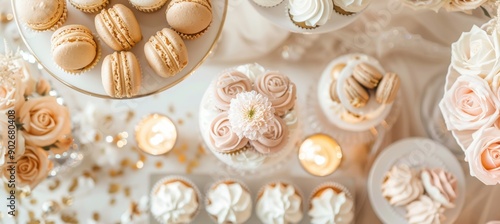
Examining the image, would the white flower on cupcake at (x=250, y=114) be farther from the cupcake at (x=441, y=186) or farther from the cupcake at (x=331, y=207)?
the cupcake at (x=441, y=186)

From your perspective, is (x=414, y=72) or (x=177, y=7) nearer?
(x=177, y=7)

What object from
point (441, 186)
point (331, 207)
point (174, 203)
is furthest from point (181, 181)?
point (441, 186)

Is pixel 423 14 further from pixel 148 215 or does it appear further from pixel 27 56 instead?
pixel 27 56

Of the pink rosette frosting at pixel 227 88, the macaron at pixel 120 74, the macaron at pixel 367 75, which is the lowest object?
the macaron at pixel 367 75

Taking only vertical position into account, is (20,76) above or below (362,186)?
above

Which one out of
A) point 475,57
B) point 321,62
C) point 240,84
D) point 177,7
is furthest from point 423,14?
point 177,7

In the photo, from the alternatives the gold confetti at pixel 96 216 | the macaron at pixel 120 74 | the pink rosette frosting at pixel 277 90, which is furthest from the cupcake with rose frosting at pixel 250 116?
the gold confetti at pixel 96 216

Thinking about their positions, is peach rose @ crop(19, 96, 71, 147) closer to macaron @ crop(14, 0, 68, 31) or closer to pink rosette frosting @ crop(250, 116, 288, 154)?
macaron @ crop(14, 0, 68, 31)
